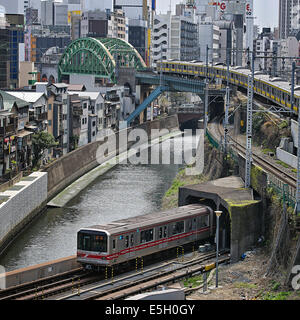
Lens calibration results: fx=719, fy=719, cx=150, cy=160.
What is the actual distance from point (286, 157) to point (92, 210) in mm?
10797

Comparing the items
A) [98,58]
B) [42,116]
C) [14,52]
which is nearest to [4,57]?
[14,52]

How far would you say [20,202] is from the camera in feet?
111

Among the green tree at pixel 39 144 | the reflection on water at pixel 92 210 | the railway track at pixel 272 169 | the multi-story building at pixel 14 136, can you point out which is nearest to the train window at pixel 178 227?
the railway track at pixel 272 169

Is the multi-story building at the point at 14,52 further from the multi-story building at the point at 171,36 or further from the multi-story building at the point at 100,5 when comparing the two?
the multi-story building at the point at 100,5

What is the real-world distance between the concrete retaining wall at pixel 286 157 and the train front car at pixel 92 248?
1280 centimetres

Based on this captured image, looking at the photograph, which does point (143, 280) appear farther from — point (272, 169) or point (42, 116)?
point (42, 116)

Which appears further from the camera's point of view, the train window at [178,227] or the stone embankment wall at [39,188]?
the stone embankment wall at [39,188]

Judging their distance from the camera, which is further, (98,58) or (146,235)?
(98,58)

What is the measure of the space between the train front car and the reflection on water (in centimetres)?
520

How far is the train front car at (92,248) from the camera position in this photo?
23.0m

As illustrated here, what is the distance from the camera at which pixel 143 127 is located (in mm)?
74250

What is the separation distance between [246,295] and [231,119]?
134 feet

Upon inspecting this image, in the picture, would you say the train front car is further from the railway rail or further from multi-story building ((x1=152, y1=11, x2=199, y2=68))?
multi-story building ((x1=152, y1=11, x2=199, y2=68))

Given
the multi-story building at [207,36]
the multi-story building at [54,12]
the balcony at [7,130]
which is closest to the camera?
the balcony at [7,130]
